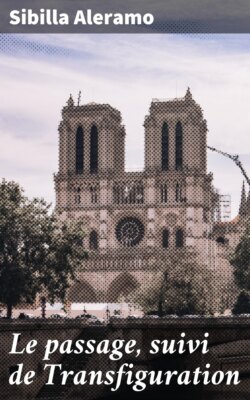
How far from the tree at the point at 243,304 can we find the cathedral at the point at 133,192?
117ft

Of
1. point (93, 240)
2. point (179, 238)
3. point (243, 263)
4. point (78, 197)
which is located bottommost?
point (243, 263)

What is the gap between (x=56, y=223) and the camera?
64.3m

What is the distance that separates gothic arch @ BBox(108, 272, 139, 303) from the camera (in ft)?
346

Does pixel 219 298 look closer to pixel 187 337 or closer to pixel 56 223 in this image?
pixel 56 223

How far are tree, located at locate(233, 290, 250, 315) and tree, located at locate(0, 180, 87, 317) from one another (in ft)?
34.6

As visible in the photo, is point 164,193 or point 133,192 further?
point 133,192

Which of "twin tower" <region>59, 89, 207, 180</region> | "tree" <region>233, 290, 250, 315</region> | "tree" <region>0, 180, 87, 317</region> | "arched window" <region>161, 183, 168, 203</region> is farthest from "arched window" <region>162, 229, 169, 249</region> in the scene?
"tree" <region>0, 180, 87, 317</region>

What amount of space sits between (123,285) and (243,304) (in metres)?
40.1

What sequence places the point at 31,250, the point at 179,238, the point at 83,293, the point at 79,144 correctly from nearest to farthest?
1. the point at 31,250
2. the point at 83,293
3. the point at 179,238
4. the point at 79,144

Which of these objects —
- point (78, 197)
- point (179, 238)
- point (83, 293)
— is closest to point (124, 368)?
point (83, 293)

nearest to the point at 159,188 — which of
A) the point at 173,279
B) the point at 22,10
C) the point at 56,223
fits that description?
the point at 173,279

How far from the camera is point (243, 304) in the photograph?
67.4 metres

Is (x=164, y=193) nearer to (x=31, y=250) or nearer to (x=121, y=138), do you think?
(x=121, y=138)

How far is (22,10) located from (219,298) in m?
54.7
